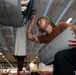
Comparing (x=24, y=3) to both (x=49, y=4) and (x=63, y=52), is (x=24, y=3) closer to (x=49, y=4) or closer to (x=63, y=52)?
(x=63, y=52)

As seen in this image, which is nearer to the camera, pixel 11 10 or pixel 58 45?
pixel 11 10

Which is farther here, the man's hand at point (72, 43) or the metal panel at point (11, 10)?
the man's hand at point (72, 43)

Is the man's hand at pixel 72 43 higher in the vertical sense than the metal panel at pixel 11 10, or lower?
lower

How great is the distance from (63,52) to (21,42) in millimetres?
492

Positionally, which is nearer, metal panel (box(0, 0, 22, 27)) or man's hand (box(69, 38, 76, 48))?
metal panel (box(0, 0, 22, 27))

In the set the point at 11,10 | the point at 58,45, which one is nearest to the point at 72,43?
the point at 58,45

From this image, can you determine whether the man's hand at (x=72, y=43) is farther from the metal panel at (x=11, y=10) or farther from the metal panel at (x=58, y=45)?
the metal panel at (x=11, y=10)

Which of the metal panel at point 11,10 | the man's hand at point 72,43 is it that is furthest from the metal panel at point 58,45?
the metal panel at point 11,10

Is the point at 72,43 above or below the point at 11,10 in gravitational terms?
below

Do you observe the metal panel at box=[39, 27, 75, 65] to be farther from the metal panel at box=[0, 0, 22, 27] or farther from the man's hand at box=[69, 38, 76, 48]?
the metal panel at box=[0, 0, 22, 27]

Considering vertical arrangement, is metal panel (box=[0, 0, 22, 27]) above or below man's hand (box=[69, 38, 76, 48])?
above

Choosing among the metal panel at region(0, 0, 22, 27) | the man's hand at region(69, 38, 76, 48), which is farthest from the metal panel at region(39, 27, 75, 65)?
the metal panel at region(0, 0, 22, 27)

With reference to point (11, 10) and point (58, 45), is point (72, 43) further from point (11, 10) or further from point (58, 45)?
point (11, 10)

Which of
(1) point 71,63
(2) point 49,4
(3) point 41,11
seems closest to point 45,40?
(1) point 71,63
